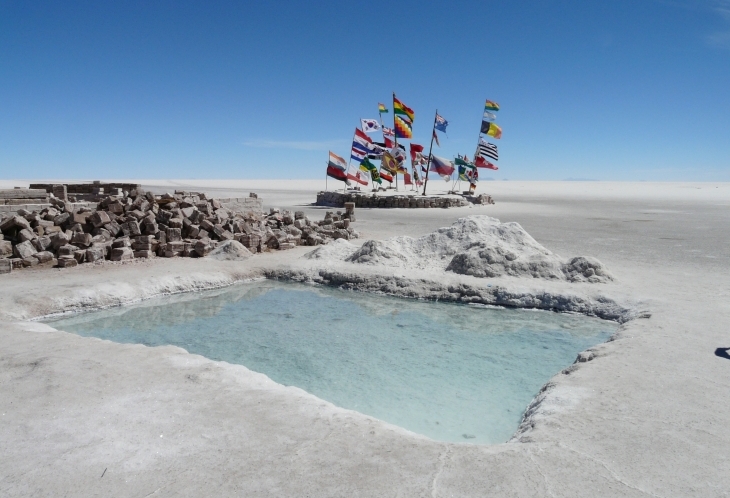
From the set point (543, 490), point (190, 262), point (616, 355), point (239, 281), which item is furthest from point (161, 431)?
point (190, 262)

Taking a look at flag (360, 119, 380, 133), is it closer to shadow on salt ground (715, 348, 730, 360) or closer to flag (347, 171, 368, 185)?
flag (347, 171, 368, 185)

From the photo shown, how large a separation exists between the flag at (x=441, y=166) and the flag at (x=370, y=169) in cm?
414

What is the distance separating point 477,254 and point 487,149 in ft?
73.9

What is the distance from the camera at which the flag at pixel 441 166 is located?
31.9 metres

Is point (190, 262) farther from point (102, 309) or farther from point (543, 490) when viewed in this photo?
point (543, 490)

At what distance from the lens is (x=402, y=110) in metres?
32.6

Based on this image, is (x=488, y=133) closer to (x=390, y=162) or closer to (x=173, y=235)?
(x=390, y=162)

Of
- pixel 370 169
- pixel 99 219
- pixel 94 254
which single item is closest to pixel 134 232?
pixel 99 219

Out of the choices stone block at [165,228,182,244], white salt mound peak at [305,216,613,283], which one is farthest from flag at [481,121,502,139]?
stone block at [165,228,182,244]

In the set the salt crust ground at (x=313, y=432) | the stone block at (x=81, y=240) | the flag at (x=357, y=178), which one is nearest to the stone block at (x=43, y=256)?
the stone block at (x=81, y=240)

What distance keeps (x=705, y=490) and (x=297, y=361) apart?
4507 mm

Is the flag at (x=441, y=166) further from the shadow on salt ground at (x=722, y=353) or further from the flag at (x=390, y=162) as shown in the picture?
the shadow on salt ground at (x=722, y=353)

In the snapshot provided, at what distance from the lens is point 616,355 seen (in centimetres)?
576

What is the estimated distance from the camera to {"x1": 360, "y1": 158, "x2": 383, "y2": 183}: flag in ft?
110
